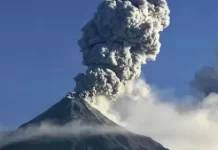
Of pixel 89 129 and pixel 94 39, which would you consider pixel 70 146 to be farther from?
pixel 94 39

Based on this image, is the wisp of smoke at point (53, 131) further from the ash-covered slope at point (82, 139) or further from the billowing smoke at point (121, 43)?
the billowing smoke at point (121, 43)

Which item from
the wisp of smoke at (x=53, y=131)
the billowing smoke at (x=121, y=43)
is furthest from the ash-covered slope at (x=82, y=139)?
the billowing smoke at (x=121, y=43)

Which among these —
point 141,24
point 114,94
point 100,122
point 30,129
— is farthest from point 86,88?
point 30,129

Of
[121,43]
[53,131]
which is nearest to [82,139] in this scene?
[53,131]

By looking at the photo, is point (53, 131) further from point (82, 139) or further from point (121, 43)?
point (121, 43)

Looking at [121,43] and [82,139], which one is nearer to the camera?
[121,43]

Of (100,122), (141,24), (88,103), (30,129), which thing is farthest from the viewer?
(30,129)
